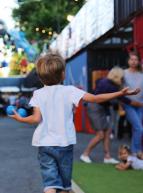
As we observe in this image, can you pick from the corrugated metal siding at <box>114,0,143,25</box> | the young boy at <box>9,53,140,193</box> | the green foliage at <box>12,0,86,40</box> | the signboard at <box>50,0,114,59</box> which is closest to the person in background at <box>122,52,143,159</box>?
the corrugated metal siding at <box>114,0,143,25</box>

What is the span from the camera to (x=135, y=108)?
21.4 ft

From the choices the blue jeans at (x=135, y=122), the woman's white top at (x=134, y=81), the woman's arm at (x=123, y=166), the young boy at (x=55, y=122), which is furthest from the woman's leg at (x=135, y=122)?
the young boy at (x=55, y=122)

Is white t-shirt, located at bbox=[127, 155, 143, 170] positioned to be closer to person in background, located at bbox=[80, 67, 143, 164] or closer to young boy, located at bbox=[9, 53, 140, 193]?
person in background, located at bbox=[80, 67, 143, 164]

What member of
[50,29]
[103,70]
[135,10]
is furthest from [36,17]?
[135,10]

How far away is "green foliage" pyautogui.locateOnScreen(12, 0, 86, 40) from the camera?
36.1 meters

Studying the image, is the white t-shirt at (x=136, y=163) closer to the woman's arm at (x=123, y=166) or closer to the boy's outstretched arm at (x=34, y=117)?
the woman's arm at (x=123, y=166)

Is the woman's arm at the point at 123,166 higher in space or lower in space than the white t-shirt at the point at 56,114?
lower

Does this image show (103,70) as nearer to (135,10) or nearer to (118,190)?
(135,10)

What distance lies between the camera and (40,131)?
3.27 meters

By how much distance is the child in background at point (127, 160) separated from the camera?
597 centimetres

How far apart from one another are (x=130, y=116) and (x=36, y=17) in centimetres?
3137

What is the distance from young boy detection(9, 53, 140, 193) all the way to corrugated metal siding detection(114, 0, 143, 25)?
4753mm

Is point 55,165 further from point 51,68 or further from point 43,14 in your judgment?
point 43,14

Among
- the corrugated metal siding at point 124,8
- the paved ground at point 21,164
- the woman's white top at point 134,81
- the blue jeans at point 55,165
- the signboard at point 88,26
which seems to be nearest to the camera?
the blue jeans at point 55,165
